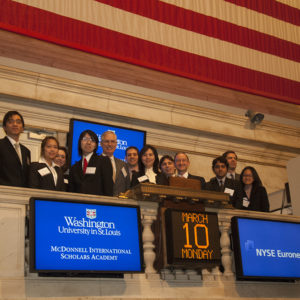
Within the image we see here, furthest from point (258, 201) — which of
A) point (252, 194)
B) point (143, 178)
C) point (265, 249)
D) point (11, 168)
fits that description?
point (11, 168)

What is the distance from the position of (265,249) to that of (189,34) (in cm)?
371

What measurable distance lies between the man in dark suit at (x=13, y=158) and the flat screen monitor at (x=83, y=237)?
74cm

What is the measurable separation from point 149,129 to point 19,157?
169 inches

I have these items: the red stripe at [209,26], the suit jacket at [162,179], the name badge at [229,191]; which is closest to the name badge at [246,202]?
the name badge at [229,191]

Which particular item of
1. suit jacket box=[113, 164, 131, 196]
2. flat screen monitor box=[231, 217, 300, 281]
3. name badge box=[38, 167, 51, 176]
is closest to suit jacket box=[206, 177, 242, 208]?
flat screen monitor box=[231, 217, 300, 281]

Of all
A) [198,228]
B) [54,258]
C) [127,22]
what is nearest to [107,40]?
[127,22]

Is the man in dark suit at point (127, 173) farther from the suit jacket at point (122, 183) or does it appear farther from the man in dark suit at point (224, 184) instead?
the man in dark suit at point (224, 184)

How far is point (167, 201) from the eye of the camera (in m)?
5.82

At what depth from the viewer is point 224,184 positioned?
6.98 meters

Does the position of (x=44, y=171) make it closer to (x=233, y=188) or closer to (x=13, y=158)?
(x=13, y=158)

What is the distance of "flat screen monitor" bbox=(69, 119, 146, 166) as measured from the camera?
8.53 metres

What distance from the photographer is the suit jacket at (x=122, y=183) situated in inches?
250

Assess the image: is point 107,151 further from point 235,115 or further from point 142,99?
point 235,115

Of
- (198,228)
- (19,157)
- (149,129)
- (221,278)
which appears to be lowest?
(221,278)
